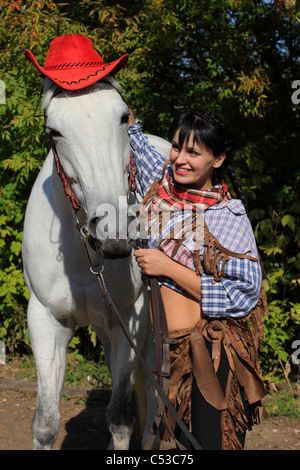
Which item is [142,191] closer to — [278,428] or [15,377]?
[278,428]

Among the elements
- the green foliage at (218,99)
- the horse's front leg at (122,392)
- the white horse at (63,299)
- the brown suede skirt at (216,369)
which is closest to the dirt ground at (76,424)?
the green foliage at (218,99)

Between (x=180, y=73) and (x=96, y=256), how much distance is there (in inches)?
145

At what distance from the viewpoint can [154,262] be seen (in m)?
1.99

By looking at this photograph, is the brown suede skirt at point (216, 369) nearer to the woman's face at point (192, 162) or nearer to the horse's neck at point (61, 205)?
the woman's face at point (192, 162)

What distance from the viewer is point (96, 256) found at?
2.30 m

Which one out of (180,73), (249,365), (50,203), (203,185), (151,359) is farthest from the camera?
(180,73)

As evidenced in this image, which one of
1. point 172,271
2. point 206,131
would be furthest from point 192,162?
point 172,271

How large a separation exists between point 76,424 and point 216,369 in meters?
2.59

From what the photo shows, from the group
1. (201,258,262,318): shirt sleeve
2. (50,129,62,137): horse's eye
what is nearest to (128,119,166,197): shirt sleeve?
(50,129,62,137): horse's eye

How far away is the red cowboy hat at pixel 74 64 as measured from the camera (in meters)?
2.17

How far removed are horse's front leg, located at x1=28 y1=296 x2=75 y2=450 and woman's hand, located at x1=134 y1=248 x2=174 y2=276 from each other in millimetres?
911

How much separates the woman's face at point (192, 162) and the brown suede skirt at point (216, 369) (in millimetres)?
543

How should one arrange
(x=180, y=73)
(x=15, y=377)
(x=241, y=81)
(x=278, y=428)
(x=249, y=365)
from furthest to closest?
(x=180, y=73), (x=15, y=377), (x=241, y=81), (x=278, y=428), (x=249, y=365)
